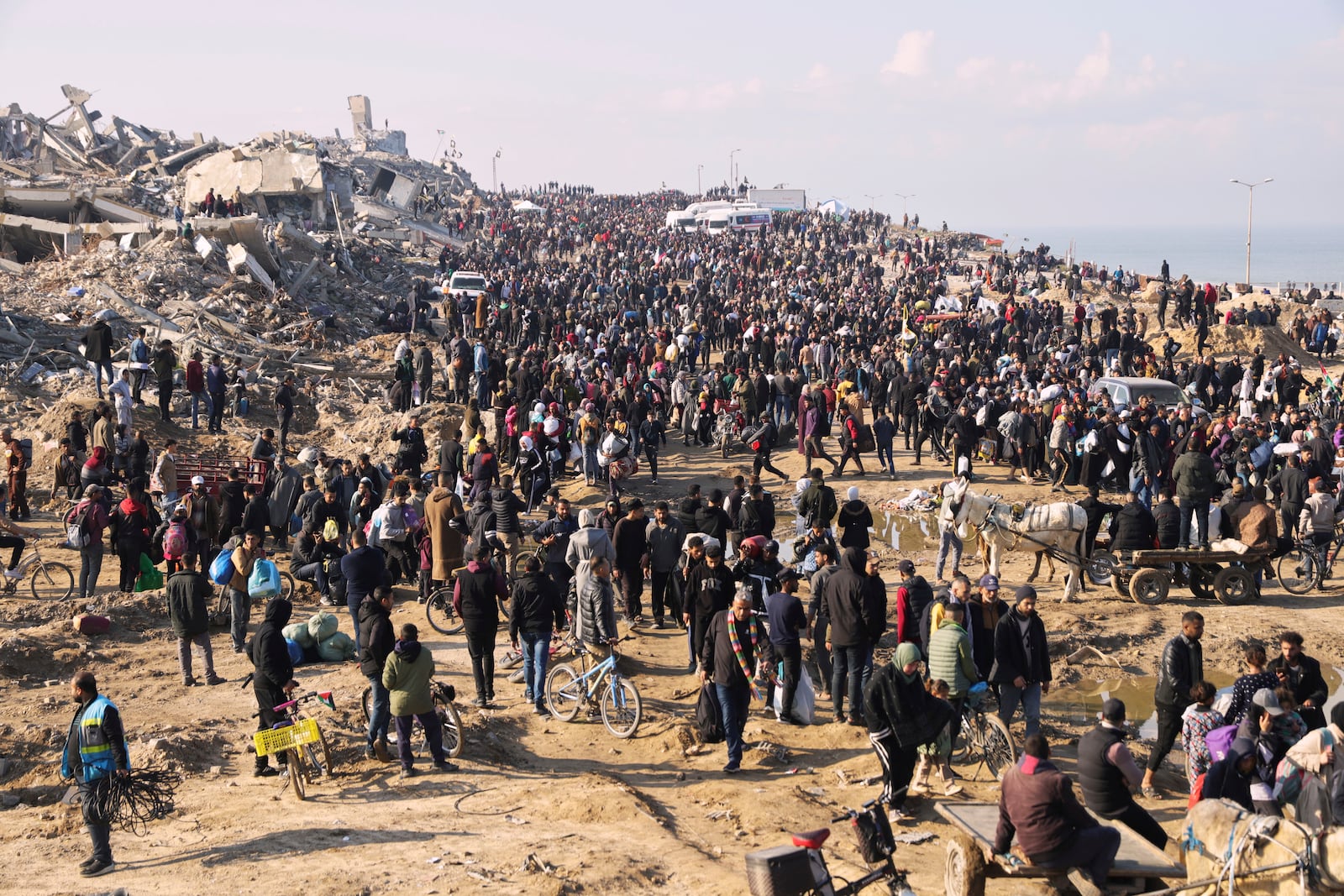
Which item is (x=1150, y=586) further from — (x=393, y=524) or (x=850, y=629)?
(x=393, y=524)

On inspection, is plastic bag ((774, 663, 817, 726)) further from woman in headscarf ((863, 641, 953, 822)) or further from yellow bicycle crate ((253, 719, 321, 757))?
yellow bicycle crate ((253, 719, 321, 757))

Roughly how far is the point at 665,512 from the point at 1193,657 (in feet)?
19.2

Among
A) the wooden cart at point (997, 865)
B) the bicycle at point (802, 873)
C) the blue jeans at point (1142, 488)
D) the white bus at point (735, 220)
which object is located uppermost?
the white bus at point (735, 220)

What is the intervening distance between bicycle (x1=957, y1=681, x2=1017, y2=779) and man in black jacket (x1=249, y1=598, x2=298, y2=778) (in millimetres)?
5500

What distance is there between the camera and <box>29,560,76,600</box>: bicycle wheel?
14211mm

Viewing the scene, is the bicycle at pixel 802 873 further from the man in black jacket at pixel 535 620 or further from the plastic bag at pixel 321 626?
the plastic bag at pixel 321 626

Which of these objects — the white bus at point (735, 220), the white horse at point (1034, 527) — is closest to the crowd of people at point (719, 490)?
the white horse at point (1034, 527)

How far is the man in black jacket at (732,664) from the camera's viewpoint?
9492 millimetres

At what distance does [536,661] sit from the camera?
36.1 feet

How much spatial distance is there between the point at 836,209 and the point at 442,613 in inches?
2364

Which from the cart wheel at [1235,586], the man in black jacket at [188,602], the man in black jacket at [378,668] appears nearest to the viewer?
the man in black jacket at [378,668]

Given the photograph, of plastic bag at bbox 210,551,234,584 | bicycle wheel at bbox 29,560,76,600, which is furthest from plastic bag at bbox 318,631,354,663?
bicycle wheel at bbox 29,560,76,600

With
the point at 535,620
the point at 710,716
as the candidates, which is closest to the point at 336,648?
the point at 535,620

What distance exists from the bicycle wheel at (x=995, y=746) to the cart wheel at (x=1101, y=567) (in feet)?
18.5
